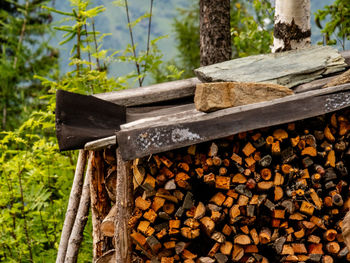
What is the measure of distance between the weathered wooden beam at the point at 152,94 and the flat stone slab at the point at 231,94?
82 centimetres

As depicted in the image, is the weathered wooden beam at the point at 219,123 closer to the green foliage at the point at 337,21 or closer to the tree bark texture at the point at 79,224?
the tree bark texture at the point at 79,224

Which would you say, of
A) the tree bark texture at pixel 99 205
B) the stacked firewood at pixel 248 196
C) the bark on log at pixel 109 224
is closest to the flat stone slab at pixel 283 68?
the stacked firewood at pixel 248 196

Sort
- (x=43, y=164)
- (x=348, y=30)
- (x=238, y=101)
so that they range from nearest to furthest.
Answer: (x=238, y=101), (x=43, y=164), (x=348, y=30)

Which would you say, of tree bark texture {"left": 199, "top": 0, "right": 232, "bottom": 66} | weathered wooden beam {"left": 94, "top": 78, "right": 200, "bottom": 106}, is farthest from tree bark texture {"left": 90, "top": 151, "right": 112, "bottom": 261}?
tree bark texture {"left": 199, "top": 0, "right": 232, "bottom": 66}

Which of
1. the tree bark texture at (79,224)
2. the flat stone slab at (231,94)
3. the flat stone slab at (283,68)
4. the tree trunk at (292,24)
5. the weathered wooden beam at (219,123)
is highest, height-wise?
the tree trunk at (292,24)

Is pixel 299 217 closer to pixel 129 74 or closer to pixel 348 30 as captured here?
pixel 129 74

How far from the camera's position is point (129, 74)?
5.52m

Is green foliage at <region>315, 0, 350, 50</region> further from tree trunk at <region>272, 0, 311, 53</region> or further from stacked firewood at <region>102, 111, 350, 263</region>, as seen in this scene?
stacked firewood at <region>102, 111, 350, 263</region>

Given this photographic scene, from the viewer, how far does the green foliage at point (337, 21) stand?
6.16 metres

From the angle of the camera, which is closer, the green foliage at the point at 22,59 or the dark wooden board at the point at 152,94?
the dark wooden board at the point at 152,94

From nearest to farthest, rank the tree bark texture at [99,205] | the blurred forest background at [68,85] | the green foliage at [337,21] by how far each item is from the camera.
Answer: the tree bark texture at [99,205] < the blurred forest background at [68,85] < the green foliage at [337,21]

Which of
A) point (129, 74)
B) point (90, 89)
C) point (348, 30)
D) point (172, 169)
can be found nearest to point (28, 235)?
point (90, 89)

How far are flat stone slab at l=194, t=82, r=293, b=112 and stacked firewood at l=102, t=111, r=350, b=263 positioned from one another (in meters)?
0.25

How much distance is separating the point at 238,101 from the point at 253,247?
1110mm
